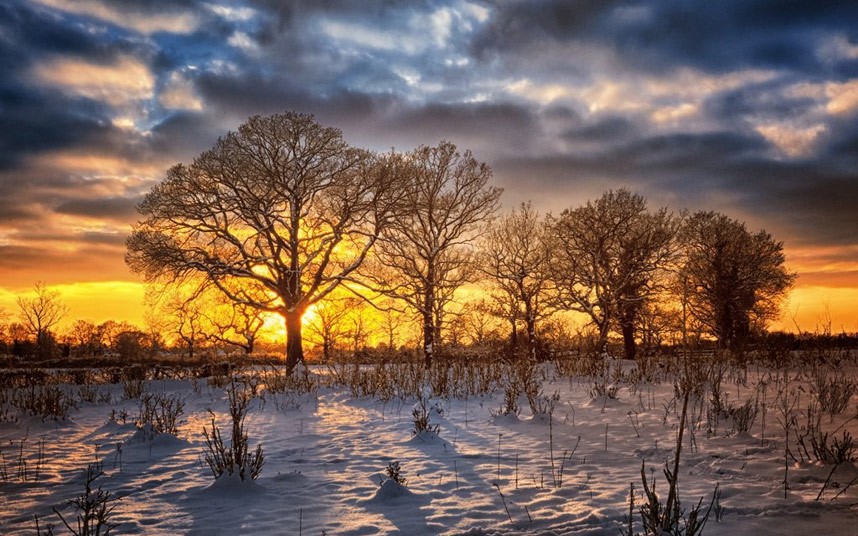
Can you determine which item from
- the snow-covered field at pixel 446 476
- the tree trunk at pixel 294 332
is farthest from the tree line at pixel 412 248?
the snow-covered field at pixel 446 476

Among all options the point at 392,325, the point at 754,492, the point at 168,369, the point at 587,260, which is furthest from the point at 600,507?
the point at 392,325

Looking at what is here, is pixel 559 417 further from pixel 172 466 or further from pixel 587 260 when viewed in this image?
pixel 587 260

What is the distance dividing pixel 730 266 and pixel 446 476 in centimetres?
2973

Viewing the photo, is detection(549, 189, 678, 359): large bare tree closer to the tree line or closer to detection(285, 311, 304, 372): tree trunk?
the tree line

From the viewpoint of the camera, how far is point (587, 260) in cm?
2580

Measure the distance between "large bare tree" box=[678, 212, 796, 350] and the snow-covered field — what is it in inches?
855

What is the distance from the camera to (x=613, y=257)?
2581cm

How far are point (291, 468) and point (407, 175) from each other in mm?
17482

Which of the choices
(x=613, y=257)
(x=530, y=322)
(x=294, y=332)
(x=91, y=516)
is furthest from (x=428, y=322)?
(x=91, y=516)

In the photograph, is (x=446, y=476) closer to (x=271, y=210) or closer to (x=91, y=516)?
(x=91, y=516)

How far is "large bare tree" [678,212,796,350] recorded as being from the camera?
28.3 meters

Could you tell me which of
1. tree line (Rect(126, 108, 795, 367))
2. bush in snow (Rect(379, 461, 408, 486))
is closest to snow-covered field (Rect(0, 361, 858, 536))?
bush in snow (Rect(379, 461, 408, 486))

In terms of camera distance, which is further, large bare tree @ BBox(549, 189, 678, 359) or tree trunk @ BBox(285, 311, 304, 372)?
large bare tree @ BBox(549, 189, 678, 359)

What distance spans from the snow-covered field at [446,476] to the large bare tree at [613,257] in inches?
653
